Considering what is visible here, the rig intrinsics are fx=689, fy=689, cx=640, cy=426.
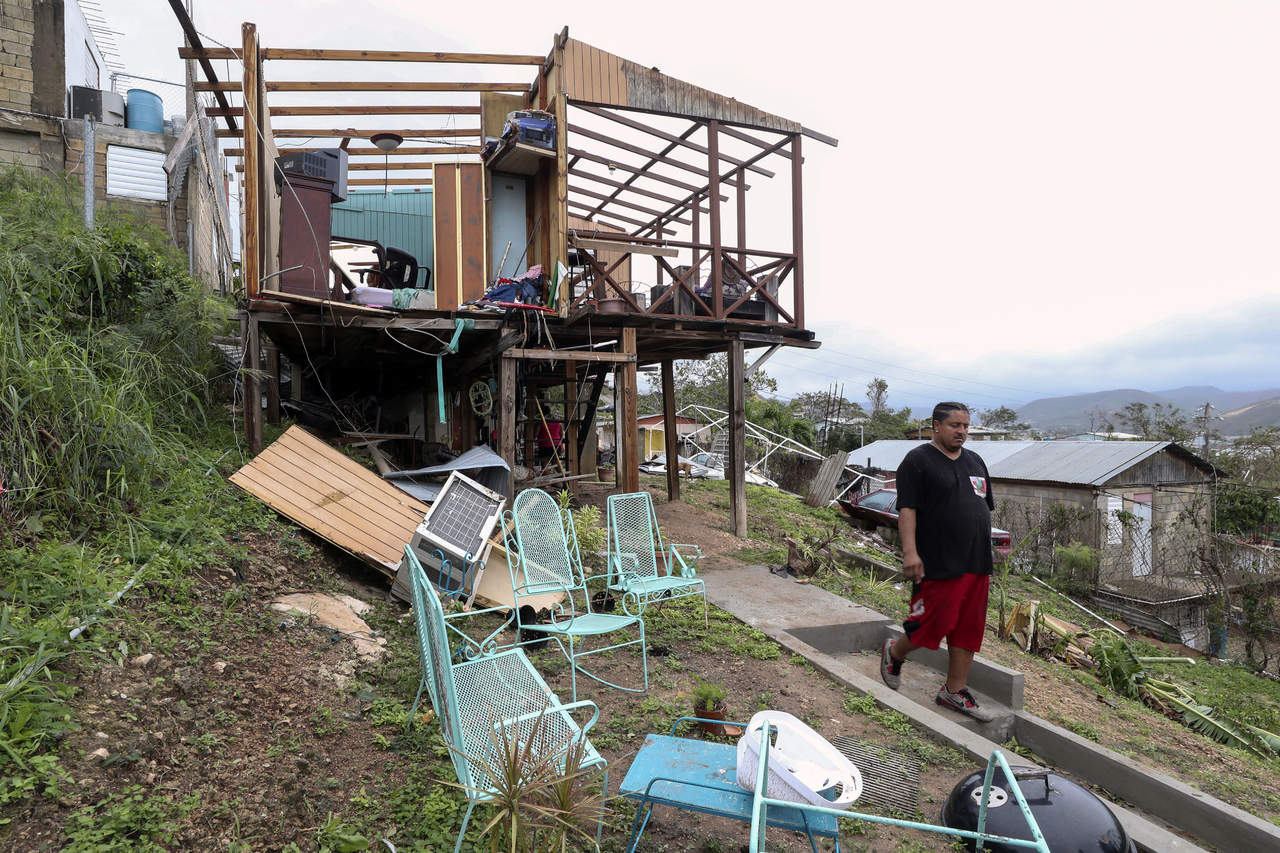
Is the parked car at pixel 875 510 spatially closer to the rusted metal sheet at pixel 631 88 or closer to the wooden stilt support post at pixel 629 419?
the wooden stilt support post at pixel 629 419

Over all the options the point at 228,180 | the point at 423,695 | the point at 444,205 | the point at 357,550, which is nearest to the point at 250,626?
the point at 423,695

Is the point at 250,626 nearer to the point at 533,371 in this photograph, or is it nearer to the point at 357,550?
the point at 357,550

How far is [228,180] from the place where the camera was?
15586 mm

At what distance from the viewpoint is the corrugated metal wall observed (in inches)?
494

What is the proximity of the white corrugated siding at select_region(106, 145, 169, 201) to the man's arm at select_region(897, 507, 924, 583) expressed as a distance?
33.5ft

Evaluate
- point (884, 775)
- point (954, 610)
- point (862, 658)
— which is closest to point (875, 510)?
point (862, 658)

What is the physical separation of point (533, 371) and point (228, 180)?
10561 millimetres

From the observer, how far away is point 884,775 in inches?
130

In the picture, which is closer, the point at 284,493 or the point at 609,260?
the point at 284,493

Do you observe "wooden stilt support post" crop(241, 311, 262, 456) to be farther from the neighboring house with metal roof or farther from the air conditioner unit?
the neighboring house with metal roof

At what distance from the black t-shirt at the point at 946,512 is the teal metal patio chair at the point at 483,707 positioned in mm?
2360

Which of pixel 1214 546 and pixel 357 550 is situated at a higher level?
pixel 357 550

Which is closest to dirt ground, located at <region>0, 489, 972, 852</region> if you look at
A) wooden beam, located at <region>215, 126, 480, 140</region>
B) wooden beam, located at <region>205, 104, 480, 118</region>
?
wooden beam, located at <region>205, 104, 480, 118</region>

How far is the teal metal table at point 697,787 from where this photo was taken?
227 centimetres
